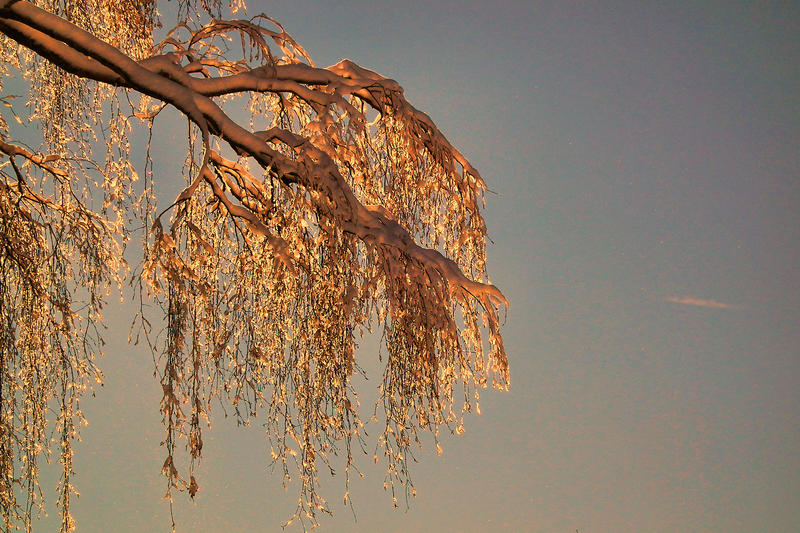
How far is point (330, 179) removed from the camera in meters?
3.82

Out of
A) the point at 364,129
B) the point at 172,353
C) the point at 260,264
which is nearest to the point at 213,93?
the point at 364,129

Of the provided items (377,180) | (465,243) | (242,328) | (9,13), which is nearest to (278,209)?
(242,328)

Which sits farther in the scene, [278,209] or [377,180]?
[377,180]

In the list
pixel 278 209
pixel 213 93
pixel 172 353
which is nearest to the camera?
pixel 172 353

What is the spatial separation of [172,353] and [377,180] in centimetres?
161

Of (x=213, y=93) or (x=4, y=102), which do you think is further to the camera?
(x=4, y=102)

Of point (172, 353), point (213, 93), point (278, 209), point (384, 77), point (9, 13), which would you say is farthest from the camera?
point (384, 77)

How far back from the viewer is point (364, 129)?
4.07m

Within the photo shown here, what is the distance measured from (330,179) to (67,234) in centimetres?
186

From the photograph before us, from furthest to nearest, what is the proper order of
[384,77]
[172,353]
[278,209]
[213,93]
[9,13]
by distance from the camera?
1. [384,77]
2. [213,93]
3. [9,13]
4. [278,209]
5. [172,353]

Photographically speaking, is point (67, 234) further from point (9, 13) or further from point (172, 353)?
point (172, 353)

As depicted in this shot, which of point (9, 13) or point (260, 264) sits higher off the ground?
point (9, 13)

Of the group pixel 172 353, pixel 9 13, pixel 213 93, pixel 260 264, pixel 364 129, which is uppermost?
pixel 9 13

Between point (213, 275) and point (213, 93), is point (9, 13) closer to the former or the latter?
point (213, 93)
